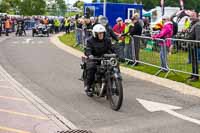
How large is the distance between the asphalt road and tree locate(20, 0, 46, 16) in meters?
61.5

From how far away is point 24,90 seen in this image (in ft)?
37.8

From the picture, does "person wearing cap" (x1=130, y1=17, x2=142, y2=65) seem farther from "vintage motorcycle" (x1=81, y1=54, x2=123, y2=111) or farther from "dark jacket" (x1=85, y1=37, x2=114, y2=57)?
"vintage motorcycle" (x1=81, y1=54, x2=123, y2=111)

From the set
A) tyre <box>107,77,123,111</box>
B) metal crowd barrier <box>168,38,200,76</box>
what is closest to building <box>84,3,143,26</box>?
metal crowd barrier <box>168,38,200,76</box>

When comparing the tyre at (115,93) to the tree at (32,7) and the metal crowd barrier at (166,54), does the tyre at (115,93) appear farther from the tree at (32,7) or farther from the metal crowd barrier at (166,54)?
the tree at (32,7)

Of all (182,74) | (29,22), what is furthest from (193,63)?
(29,22)

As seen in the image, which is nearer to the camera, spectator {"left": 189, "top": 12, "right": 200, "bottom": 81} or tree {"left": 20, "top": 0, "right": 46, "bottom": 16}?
spectator {"left": 189, "top": 12, "right": 200, "bottom": 81}

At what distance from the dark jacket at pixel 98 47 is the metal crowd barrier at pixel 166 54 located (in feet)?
9.99

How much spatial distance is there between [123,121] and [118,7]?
24.2m

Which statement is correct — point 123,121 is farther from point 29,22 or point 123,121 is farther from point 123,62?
point 29,22

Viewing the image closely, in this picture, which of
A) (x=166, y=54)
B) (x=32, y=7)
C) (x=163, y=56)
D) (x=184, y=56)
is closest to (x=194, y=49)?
(x=184, y=56)

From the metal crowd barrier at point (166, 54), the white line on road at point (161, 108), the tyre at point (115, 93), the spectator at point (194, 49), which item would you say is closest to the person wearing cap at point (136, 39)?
the metal crowd barrier at point (166, 54)

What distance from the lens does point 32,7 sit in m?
79.8

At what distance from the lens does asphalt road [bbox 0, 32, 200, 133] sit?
26.0 ft

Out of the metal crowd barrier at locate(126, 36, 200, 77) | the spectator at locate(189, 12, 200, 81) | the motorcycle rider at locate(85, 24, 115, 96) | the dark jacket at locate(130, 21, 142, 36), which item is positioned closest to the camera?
the motorcycle rider at locate(85, 24, 115, 96)
